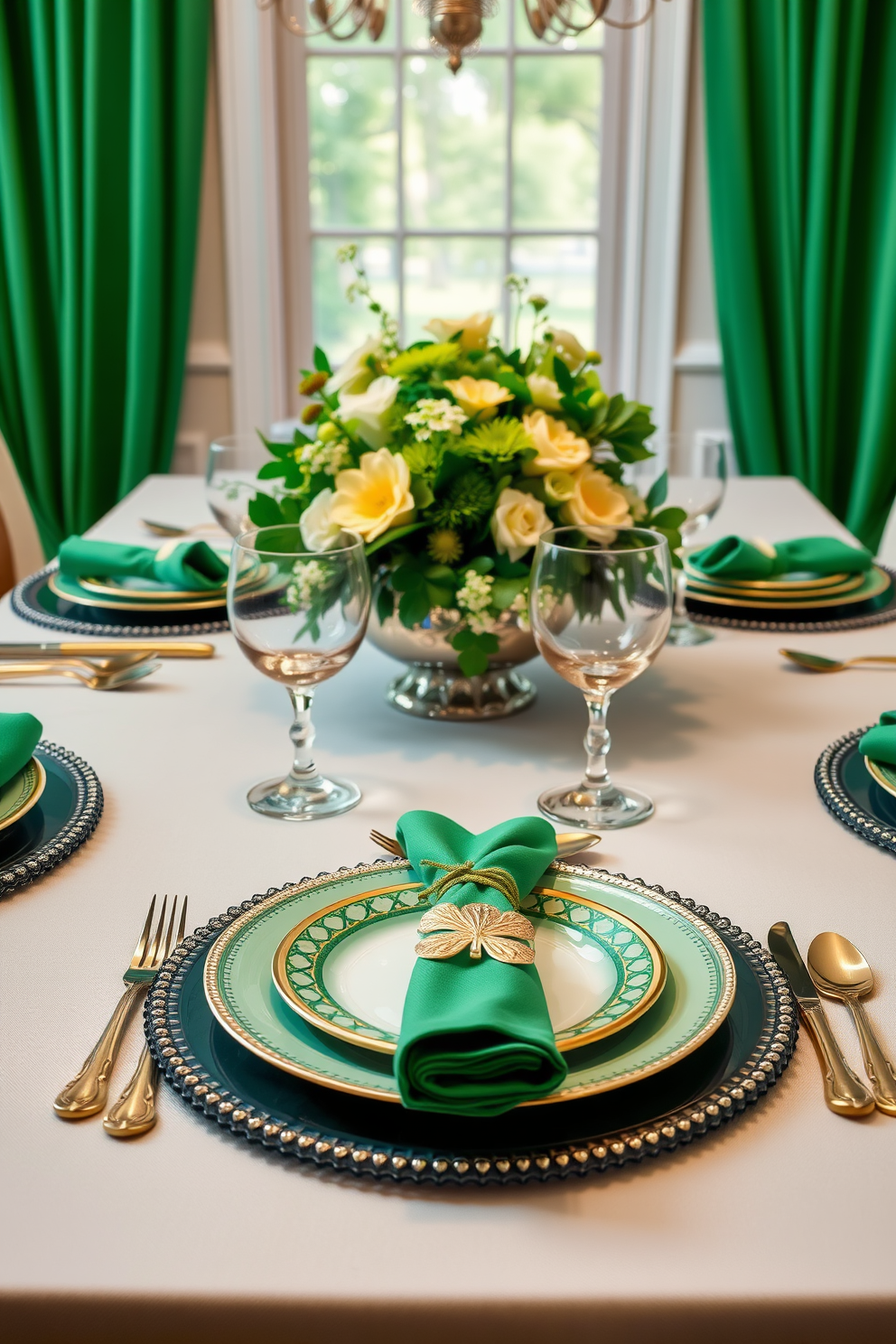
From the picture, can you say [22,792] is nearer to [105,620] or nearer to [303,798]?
[303,798]

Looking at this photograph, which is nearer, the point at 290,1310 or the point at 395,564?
the point at 290,1310

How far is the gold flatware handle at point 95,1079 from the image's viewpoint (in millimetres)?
560

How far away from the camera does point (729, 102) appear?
3.06m

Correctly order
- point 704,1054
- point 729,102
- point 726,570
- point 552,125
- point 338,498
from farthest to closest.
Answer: point 552,125 → point 729,102 → point 726,570 → point 338,498 → point 704,1054

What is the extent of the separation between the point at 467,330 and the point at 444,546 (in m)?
0.23

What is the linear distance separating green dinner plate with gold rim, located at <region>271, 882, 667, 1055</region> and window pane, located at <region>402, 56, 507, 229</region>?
3.04 m

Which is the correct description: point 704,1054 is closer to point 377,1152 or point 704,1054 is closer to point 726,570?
point 377,1152

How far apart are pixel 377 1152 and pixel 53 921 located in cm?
31

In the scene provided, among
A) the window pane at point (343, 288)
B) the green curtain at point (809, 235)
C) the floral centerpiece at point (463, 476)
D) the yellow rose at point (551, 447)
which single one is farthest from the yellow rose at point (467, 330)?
the window pane at point (343, 288)

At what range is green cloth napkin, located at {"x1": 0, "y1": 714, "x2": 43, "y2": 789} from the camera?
0.85 meters

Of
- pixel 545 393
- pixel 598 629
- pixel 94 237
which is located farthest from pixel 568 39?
pixel 598 629

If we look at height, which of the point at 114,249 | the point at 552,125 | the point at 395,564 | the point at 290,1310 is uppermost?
the point at 552,125

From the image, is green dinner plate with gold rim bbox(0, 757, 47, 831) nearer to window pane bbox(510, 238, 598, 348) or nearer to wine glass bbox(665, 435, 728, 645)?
wine glass bbox(665, 435, 728, 645)

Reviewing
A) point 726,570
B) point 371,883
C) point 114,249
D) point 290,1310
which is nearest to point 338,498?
point 371,883
